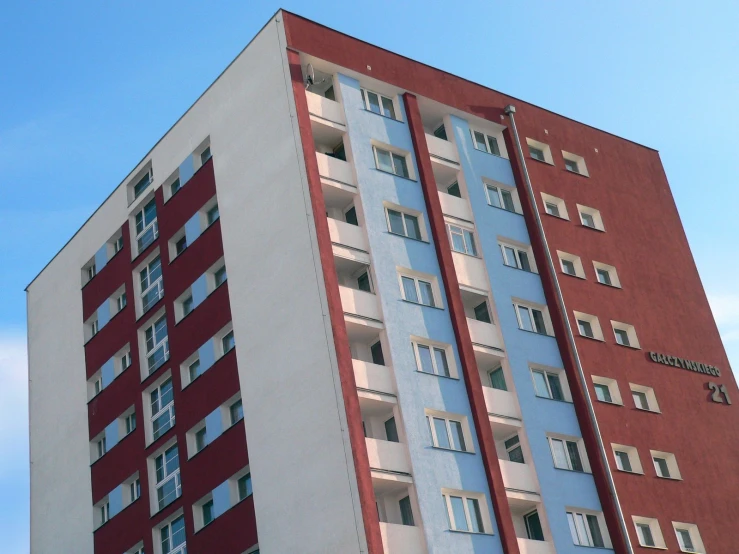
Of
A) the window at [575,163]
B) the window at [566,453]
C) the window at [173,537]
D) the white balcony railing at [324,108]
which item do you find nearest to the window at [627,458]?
the window at [566,453]

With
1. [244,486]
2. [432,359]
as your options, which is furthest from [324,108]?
[244,486]

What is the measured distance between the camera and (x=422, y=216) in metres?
46.4

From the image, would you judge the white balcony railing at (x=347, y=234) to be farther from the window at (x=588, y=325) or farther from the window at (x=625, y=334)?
the window at (x=625, y=334)

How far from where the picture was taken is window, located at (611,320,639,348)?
49.6 meters

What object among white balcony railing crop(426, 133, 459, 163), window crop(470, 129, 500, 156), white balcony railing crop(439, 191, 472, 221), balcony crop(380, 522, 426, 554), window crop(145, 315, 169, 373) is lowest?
balcony crop(380, 522, 426, 554)

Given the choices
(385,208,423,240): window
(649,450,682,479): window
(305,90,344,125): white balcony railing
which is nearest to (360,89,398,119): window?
(305,90,344,125): white balcony railing

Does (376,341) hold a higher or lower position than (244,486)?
higher

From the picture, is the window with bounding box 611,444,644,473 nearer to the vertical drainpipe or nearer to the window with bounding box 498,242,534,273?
the vertical drainpipe

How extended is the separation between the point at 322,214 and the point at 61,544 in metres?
19.7

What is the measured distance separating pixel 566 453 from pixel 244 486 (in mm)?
11565

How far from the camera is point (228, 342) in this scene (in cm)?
4572

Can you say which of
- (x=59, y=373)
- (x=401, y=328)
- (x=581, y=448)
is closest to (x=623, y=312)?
(x=581, y=448)

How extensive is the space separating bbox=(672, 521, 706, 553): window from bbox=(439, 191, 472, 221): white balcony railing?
13895 millimetres

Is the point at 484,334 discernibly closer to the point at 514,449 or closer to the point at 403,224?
the point at 514,449
